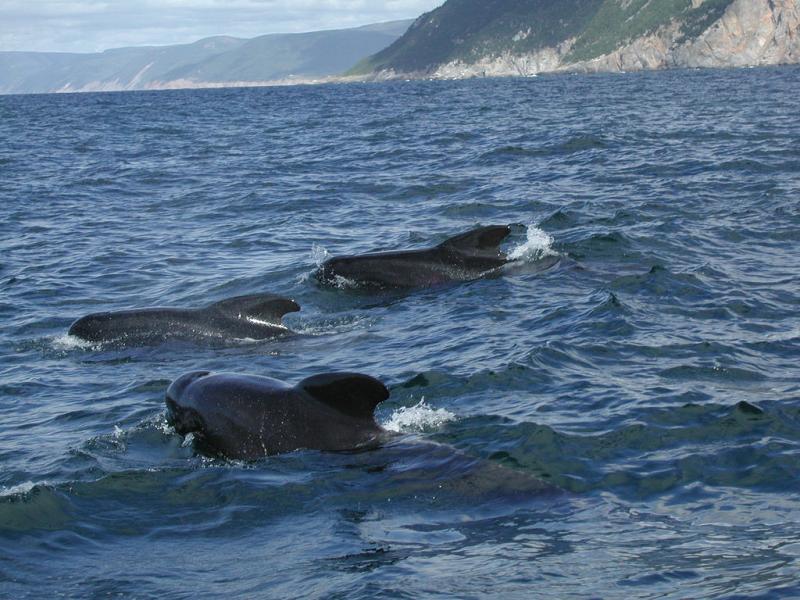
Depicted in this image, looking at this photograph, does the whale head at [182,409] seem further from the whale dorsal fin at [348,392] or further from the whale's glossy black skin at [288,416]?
the whale dorsal fin at [348,392]

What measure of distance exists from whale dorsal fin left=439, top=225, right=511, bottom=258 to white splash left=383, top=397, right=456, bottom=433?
6258 millimetres

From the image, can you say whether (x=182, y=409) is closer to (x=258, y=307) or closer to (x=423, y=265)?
(x=258, y=307)

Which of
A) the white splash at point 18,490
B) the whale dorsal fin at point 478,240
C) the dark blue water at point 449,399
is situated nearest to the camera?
the dark blue water at point 449,399

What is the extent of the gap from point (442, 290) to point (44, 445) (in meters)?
7.37

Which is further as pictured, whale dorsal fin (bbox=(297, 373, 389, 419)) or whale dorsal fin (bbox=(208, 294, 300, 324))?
whale dorsal fin (bbox=(208, 294, 300, 324))

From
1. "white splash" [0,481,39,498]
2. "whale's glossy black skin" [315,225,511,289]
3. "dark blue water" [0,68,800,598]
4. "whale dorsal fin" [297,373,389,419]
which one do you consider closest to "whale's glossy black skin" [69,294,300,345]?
"dark blue water" [0,68,800,598]

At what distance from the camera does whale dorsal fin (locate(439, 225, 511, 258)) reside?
57.7 feet

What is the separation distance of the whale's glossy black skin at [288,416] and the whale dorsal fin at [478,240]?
754 centimetres

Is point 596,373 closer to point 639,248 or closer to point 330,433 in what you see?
point 330,433

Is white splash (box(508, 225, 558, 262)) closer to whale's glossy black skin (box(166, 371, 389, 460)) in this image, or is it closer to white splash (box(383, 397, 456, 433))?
white splash (box(383, 397, 456, 433))

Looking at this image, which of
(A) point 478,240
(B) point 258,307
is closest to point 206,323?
(B) point 258,307

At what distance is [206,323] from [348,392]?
5.21m

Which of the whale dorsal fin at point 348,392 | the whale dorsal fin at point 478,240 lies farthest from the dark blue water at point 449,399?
the whale dorsal fin at point 478,240

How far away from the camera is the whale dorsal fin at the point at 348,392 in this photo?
9742 millimetres
